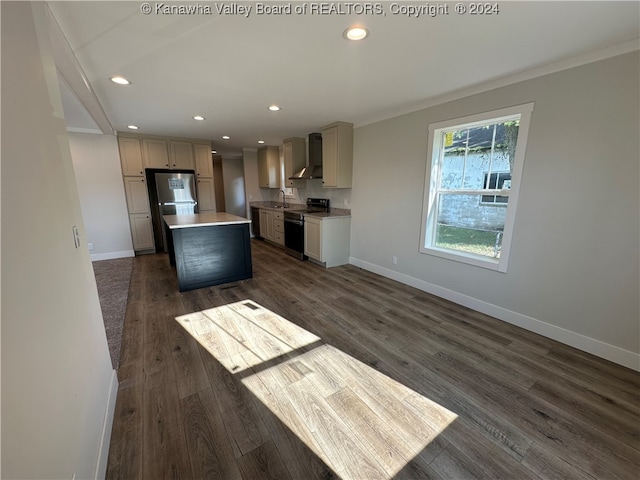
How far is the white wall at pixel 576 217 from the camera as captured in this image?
196 cm

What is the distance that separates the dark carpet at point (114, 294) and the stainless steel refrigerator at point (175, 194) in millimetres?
999

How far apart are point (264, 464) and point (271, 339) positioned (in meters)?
1.10

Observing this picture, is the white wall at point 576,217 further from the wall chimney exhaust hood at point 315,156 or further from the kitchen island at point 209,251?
the kitchen island at point 209,251

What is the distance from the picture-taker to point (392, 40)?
5.96 ft

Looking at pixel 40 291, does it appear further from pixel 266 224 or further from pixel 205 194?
pixel 266 224

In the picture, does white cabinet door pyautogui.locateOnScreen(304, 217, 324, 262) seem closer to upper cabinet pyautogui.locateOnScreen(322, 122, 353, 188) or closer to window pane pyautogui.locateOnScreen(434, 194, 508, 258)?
upper cabinet pyautogui.locateOnScreen(322, 122, 353, 188)

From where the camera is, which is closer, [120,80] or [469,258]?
[120,80]

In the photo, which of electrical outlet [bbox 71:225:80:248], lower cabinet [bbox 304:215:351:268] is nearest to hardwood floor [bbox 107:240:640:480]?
electrical outlet [bbox 71:225:80:248]

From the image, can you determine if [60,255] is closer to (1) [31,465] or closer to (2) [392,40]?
(1) [31,465]

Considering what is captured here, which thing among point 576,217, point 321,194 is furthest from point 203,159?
point 576,217

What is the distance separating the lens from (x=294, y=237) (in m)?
5.06

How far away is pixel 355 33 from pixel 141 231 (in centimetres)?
533

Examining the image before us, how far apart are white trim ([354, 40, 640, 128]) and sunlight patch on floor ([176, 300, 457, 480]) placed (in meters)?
2.82

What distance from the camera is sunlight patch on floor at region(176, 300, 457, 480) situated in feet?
4.56
